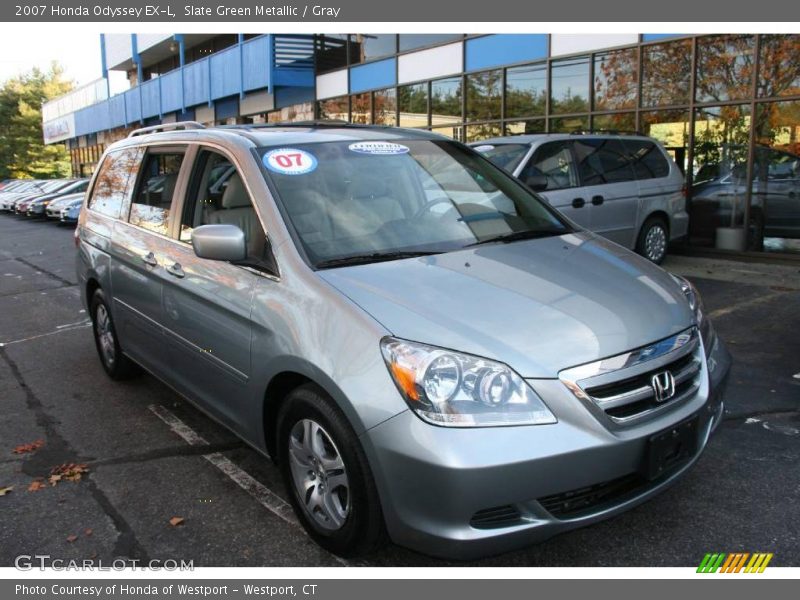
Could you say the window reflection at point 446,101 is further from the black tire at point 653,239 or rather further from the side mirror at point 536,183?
the side mirror at point 536,183

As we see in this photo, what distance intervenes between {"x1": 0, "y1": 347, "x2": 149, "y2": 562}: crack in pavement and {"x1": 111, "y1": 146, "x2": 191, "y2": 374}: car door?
0.68 m

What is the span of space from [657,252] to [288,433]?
25.3 feet

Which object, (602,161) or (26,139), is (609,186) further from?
(26,139)

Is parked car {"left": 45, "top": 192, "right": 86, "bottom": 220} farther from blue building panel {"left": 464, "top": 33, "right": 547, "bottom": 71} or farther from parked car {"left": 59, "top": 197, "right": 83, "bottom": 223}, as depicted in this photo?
blue building panel {"left": 464, "top": 33, "right": 547, "bottom": 71}

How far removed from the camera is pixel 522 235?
360 cm

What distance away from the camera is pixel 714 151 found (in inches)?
420

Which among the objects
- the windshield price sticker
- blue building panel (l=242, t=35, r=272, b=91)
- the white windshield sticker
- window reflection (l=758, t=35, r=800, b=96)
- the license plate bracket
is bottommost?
the license plate bracket

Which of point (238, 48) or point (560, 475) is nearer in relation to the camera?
point (560, 475)

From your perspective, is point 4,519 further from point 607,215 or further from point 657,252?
point 657,252

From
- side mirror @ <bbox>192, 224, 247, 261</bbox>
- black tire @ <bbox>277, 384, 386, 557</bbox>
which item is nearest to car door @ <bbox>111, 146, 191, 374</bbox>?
side mirror @ <bbox>192, 224, 247, 261</bbox>

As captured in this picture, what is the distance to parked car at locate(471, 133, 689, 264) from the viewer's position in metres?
7.86

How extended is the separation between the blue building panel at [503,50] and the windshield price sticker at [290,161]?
10134 mm
